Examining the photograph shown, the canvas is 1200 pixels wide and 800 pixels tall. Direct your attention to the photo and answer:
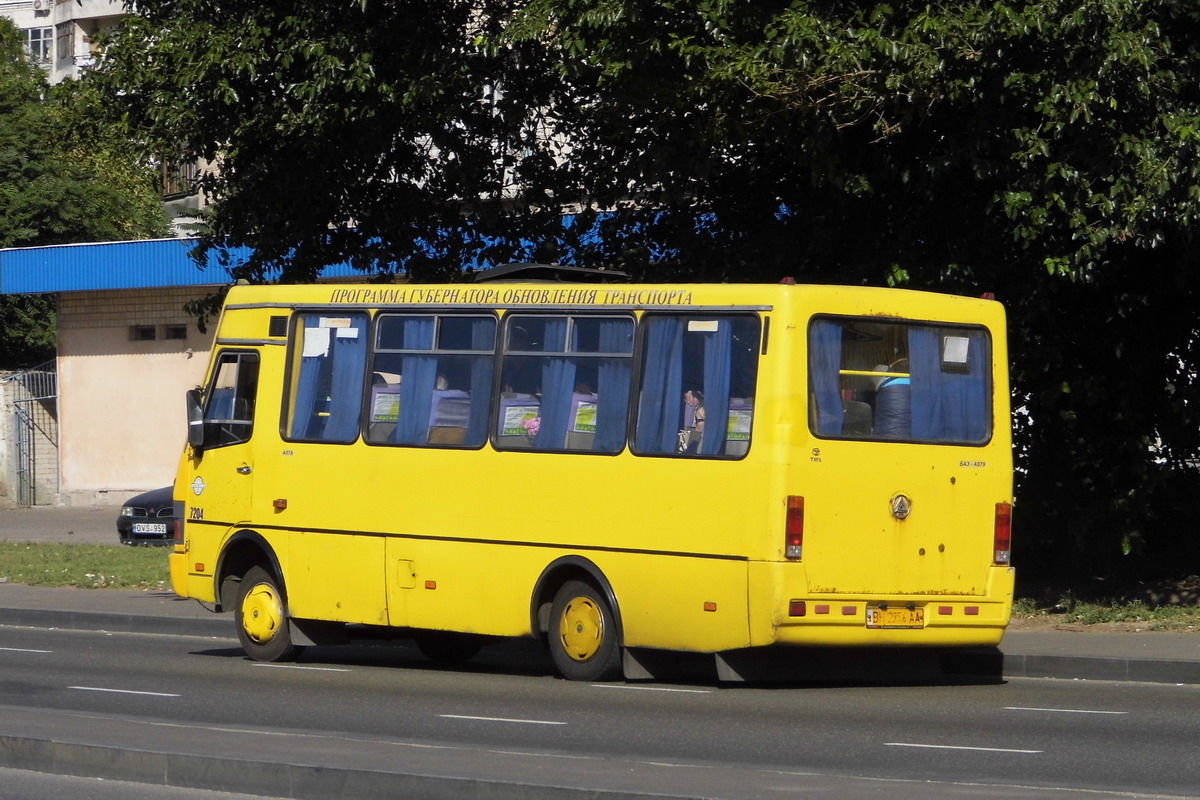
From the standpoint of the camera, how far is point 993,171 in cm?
1431

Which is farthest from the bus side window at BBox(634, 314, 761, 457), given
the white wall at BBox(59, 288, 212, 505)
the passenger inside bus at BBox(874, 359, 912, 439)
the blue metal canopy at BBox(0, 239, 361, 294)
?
the white wall at BBox(59, 288, 212, 505)

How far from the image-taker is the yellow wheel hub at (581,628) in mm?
12617

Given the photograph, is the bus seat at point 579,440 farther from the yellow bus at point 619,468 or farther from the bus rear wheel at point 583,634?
the bus rear wheel at point 583,634

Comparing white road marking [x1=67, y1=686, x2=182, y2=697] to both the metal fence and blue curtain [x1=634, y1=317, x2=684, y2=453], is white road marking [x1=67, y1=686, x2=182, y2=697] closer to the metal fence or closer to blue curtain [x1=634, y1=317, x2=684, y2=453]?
blue curtain [x1=634, y1=317, x2=684, y2=453]

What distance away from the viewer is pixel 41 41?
7600 centimetres

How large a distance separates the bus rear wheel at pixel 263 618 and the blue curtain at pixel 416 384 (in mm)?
1820

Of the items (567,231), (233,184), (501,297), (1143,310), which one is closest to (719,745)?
(501,297)

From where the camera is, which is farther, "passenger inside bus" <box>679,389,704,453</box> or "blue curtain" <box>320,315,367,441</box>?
"blue curtain" <box>320,315,367,441</box>

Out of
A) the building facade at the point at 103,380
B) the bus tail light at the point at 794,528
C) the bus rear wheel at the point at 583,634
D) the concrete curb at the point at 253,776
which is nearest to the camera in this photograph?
the concrete curb at the point at 253,776

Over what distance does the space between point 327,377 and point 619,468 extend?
290cm

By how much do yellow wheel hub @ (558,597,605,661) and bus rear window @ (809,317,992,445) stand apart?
2.11 metres

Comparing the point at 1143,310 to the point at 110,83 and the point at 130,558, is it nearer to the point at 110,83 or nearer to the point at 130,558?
the point at 110,83

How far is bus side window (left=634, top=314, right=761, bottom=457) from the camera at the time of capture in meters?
11.9

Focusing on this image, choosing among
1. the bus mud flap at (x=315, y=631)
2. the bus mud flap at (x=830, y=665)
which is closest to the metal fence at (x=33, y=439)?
the bus mud flap at (x=315, y=631)
